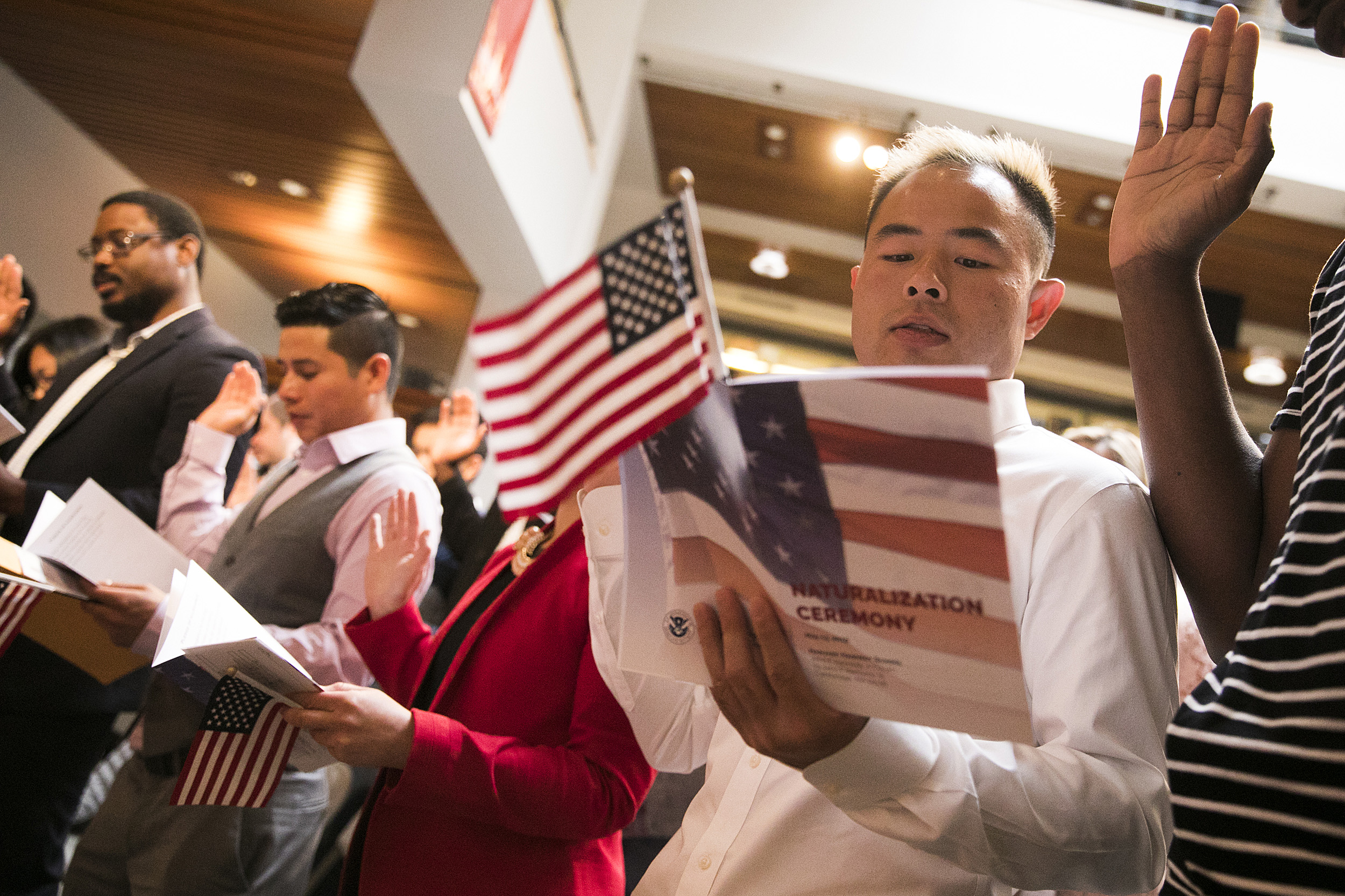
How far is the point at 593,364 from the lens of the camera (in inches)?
33.2

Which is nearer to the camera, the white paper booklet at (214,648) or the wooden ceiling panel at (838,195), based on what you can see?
the white paper booklet at (214,648)

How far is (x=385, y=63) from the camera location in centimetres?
346

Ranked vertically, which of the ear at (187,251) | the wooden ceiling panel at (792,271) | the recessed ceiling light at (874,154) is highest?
the wooden ceiling panel at (792,271)

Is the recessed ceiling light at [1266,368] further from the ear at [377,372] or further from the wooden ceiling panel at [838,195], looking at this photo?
the ear at [377,372]

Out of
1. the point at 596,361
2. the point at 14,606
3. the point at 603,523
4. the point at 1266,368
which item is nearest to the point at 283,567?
the point at 14,606

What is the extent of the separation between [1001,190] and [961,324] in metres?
0.22

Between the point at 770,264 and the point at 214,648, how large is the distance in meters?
6.13

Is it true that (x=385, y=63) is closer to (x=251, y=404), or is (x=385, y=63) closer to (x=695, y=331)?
(x=251, y=404)

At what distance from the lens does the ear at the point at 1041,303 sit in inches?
48.6

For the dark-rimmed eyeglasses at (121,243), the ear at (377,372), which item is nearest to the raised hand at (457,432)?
the ear at (377,372)

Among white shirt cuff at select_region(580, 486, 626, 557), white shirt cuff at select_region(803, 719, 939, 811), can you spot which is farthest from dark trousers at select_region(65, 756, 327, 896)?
white shirt cuff at select_region(803, 719, 939, 811)

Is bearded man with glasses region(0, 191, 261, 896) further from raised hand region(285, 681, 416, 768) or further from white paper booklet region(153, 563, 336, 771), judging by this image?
raised hand region(285, 681, 416, 768)

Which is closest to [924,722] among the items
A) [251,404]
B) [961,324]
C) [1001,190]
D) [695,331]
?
[695,331]

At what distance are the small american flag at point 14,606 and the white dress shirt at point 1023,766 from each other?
4.21 feet
